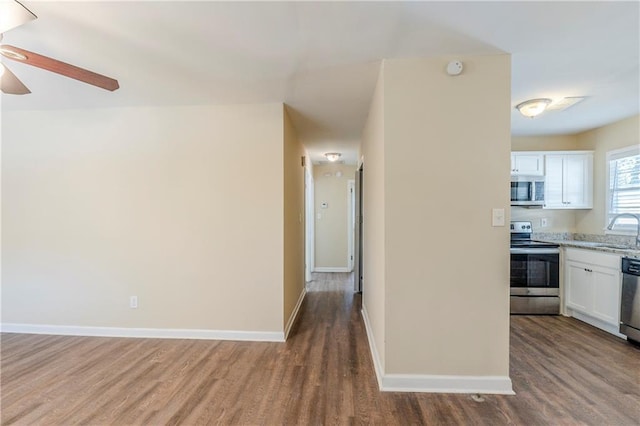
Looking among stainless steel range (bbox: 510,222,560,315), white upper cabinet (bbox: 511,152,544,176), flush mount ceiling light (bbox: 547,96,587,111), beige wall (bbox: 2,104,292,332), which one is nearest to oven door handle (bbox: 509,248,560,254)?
stainless steel range (bbox: 510,222,560,315)

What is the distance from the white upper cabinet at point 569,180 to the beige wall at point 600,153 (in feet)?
0.22

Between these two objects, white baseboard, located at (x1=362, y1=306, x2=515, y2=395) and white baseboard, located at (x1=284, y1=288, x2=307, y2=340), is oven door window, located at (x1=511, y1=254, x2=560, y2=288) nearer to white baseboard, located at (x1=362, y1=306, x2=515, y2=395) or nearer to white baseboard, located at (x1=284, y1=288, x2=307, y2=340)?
white baseboard, located at (x1=362, y1=306, x2=515, y2=395)

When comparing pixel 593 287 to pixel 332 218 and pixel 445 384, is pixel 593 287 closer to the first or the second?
pixel 445 384

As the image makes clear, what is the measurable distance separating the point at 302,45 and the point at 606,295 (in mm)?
3796

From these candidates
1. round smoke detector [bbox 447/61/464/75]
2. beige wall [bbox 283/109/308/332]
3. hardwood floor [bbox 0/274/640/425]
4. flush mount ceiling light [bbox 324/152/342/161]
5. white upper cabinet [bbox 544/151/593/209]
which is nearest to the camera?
hardwood floor [bbox 0/274/640/425]

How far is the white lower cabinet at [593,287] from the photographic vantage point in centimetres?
286

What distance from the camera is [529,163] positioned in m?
3.87

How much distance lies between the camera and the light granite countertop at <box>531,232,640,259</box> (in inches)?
112

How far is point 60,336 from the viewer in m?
2.97

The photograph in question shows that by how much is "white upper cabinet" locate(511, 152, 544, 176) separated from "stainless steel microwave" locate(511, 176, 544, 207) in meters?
0.12

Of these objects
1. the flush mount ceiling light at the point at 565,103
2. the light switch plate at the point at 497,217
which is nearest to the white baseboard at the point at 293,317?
the light switch plate at the point at 497,217

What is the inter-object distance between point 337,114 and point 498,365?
2656 mm

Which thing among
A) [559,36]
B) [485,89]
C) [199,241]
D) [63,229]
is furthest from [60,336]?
[559,36]

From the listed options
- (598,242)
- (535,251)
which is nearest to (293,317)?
(535,251)
